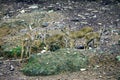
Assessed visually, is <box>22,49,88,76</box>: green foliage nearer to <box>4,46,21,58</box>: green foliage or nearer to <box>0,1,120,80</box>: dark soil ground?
<box>0,1,120,80</box>: dark soil ground

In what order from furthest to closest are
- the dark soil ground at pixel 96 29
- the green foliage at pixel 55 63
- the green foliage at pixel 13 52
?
the green foliage at pixel 13 52
the green foliage at pixel 55 63
the dark soil ground at pixel 96 29

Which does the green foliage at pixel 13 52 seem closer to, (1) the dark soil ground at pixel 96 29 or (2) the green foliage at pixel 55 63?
(1) the dark soil ground at pixel 96 29

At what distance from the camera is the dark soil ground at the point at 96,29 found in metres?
4.21

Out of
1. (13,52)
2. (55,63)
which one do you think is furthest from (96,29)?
(55,63)

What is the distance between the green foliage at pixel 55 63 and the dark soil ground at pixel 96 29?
0.28ft

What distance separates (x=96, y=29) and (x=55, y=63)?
1941mm

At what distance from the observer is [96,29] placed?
611 centimetres

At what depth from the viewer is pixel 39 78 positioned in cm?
422

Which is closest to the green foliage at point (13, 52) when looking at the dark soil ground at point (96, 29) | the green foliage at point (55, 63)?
the dark soil ground at point (96, 29)

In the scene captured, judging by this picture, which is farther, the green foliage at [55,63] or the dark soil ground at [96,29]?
the green foliage at [55,63]

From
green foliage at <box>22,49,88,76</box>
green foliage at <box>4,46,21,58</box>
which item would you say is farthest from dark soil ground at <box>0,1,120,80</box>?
green foliage at <box>4,46,21,58</box>

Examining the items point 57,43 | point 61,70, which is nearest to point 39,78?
point 61,70

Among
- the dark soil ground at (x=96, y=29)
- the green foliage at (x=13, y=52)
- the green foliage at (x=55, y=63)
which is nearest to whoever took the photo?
the dark soil ground at (x=96, y=29)

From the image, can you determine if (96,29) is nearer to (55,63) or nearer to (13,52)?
(13,52)
